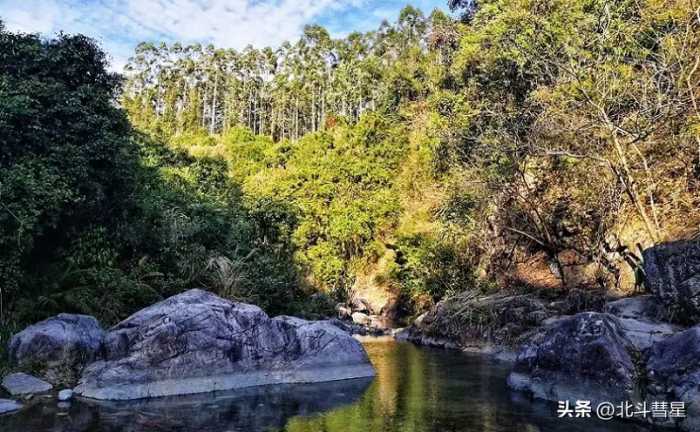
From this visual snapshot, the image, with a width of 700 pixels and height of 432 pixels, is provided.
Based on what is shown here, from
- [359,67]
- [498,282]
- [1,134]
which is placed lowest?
[498,282]

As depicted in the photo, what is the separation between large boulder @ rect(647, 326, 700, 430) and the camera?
8141mm

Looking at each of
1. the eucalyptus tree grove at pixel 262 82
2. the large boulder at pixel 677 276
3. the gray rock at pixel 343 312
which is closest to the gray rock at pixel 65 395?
the large boulder at pixel 677 276

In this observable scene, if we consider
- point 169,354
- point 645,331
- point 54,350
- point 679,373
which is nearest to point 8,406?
point 54,350

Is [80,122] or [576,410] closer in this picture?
[576,410]

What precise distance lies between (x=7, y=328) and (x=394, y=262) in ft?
61.6

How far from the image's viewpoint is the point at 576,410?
9258 mm

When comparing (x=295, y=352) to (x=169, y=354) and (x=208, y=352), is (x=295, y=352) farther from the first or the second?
(x=169, y=354)

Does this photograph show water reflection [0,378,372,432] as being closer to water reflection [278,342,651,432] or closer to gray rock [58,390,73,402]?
gray rock [58,390,73,402]

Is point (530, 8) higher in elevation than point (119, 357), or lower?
higher

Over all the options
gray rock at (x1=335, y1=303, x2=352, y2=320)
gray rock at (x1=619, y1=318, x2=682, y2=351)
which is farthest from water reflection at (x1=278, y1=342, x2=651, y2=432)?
gray rock at (x1=335, y1=303, x2=352, y2=320)

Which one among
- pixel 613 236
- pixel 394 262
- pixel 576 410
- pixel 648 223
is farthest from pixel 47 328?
pixel 394 262

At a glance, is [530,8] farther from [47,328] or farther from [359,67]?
[359,67]

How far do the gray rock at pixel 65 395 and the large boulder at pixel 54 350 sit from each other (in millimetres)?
622

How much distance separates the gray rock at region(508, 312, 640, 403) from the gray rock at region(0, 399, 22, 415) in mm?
8804
